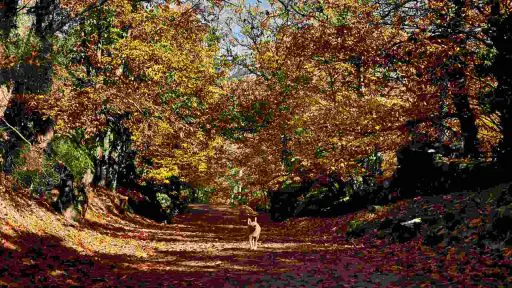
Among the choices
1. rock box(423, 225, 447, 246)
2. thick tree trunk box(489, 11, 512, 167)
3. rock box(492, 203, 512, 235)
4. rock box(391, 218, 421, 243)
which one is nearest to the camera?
rock box(492, 203, 512, 235)

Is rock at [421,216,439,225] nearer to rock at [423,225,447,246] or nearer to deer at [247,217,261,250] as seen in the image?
rock at [423,225,447,246]

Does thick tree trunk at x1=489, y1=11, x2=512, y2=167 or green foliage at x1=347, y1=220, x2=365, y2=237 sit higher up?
thick tree trunk at x1=489, y1=11, x2=512, y2=167

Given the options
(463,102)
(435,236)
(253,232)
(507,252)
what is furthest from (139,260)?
(463,102)

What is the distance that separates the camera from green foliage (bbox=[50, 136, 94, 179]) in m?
13.8

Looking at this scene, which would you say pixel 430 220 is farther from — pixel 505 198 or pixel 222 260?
pixel 222 260

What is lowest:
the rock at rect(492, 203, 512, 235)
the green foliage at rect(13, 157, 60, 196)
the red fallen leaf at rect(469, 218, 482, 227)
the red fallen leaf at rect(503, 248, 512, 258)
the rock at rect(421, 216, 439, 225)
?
the red fallen leaf at rect(503, 248, 512, 258)

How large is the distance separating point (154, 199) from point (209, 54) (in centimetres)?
1087

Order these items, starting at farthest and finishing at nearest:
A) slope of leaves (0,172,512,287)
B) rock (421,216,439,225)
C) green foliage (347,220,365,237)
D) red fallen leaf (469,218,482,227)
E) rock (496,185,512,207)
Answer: green foliage (347,220,365,237), rock (421,216,439,225), red fallen leaf (469,218,482,227), rock (496,185,512,207), slope of leaves (0,172,512,287)

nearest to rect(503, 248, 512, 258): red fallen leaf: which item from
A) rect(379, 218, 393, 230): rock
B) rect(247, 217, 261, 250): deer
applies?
rect(379, 218, 393, 230): rock

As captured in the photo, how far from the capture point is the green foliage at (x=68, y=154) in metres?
13.8

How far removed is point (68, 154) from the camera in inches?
551

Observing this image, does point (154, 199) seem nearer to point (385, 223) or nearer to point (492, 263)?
point (385, 223)

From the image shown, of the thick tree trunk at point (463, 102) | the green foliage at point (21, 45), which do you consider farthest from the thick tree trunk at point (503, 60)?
the green foliage at point (21, 45)

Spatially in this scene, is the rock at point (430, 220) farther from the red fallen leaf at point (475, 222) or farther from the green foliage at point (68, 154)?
the green foliage at point (68, 154)
